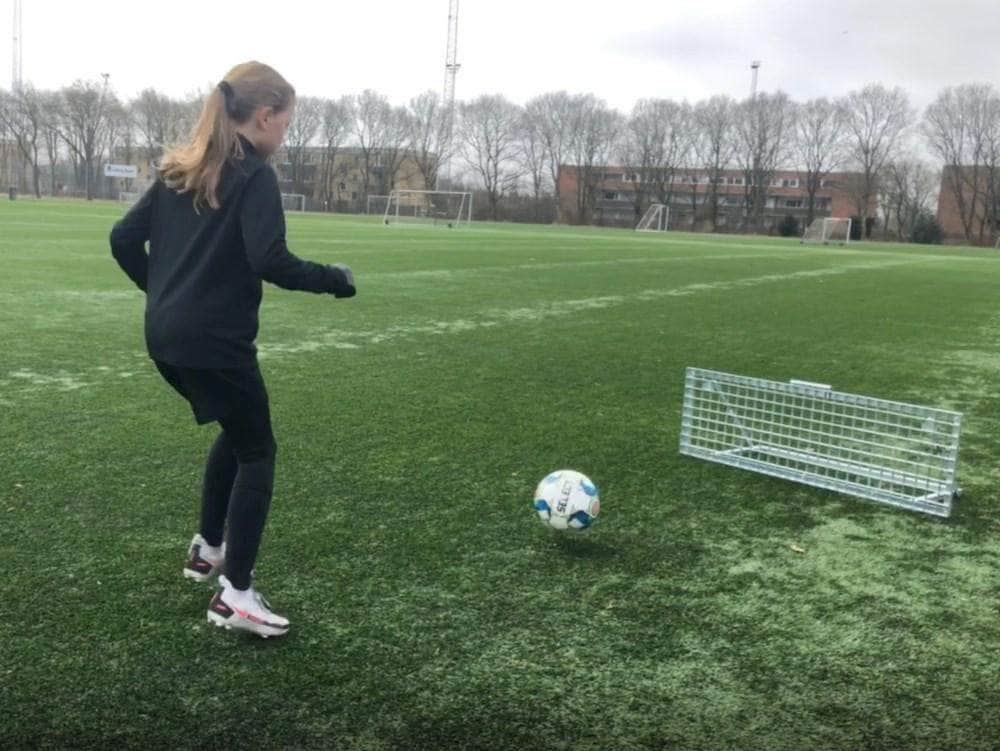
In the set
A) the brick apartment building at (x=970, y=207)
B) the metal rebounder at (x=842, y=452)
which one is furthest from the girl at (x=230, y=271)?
the brick apartment building at (x=970, y=207)

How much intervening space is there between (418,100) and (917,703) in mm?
100027

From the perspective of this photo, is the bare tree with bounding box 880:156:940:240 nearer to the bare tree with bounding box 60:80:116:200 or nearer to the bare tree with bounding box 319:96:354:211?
the bare tree with bounding box 319:96:354:211

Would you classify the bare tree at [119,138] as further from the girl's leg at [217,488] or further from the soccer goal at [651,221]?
the girl's leg at [217,488]

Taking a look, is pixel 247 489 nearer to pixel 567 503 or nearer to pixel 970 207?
pixel 567 503

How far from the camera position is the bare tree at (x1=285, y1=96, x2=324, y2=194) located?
98625mm

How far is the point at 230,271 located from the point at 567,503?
1.91 m

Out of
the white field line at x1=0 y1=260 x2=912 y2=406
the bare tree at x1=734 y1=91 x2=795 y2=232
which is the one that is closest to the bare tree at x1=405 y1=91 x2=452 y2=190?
the bare tree at x1=734 y1=91 x2=795 y2=232

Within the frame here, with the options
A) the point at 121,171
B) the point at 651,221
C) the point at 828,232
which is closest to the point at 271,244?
the point at 828,232

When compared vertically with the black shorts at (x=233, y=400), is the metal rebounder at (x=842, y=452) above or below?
below

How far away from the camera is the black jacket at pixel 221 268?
2777 mm

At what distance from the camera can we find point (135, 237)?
303 cm

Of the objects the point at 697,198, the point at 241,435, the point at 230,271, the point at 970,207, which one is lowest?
the point at 241,435

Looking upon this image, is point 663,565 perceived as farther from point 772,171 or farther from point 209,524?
point 772,171

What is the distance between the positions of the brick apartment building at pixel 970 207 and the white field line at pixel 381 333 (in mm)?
71781
